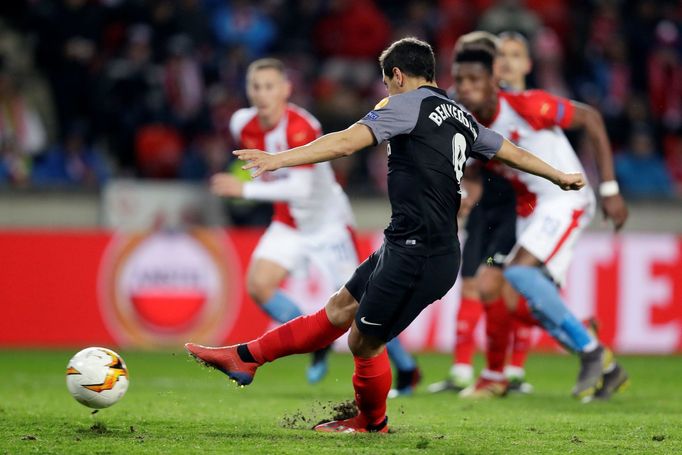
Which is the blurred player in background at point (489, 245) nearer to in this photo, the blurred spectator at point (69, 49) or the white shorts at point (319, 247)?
the white shorts at point (319, 247)

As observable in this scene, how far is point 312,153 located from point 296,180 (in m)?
3.56

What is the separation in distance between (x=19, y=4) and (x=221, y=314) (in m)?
5.51

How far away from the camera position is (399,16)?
17141 millimetres

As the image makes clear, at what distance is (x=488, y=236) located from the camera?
30.9 feet

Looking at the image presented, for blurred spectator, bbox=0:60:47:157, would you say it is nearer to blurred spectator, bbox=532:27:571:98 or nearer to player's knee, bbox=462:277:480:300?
blurred spectator, bbox=532:27:571:98

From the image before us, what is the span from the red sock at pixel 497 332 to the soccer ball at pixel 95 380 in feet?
10.7

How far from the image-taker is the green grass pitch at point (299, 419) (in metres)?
6.01

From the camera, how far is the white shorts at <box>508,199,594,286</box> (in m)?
8.52

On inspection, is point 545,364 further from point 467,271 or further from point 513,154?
point 513,154

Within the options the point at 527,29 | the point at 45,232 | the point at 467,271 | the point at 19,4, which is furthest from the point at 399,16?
the point at 467,271

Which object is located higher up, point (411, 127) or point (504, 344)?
point (411, 127)

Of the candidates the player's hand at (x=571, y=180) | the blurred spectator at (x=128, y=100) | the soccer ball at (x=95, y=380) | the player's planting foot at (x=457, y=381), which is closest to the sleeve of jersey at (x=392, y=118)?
the player's hand at (x=571, y=180)

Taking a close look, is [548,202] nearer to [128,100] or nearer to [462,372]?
[462,372]

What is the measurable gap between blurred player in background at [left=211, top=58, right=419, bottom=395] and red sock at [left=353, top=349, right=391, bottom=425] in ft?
8.69
